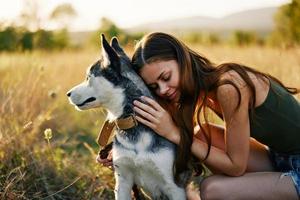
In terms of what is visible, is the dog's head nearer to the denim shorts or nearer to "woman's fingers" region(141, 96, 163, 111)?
"woman's fingers" region(141, 96, 163, 111)

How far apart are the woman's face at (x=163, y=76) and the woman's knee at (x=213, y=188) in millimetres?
684

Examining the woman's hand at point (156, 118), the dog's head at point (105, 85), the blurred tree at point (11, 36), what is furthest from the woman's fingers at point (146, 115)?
the blurred tree at point (11, 36)

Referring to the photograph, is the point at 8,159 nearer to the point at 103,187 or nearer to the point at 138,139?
the point at 103,187

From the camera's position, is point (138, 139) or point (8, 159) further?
point (8, 159)

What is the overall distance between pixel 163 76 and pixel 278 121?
0.84m

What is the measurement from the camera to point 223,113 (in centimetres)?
375

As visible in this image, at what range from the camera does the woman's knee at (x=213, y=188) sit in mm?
3945

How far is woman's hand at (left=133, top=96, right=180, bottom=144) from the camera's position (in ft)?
12.1

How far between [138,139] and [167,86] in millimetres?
376

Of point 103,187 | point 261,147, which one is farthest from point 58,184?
point 261,147

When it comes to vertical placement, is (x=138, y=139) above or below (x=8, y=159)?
above

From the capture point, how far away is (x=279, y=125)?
3.92 meters

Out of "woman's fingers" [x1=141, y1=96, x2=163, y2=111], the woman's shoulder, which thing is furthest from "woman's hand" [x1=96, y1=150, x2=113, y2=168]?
the woman's shoulder

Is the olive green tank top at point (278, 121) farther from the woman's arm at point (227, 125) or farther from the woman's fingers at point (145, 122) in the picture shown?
the woman's fingers at point (145, 122)
